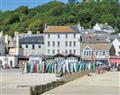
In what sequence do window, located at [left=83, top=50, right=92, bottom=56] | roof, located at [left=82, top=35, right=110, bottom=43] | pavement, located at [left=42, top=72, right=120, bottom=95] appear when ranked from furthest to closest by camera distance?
1. roof, located at [left=82, top=35, right=110, bottom=43]
2. window, located at [left=83, top=50, right=92, bottom=56]
3. pavement, located at [left=42, top=72, right=120, bottom=95]

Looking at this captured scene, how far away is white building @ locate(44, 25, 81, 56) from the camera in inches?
4683

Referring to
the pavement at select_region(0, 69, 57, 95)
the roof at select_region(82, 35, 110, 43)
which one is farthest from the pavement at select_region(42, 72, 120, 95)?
the roof at select_region(82, 35, 110, 43)

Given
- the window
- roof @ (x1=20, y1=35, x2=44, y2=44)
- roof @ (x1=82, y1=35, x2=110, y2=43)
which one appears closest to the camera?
the window

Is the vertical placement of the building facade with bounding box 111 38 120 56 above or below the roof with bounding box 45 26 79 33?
below

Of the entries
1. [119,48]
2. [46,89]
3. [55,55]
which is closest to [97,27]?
[119,48]

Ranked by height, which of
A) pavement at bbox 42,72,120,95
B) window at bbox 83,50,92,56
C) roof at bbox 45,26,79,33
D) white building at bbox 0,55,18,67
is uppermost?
roof at bbox 45,26,79,33

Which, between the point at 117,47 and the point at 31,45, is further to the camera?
the point at 31,45

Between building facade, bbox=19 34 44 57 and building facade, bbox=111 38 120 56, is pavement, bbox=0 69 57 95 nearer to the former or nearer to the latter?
building facade, bbox=19 34 44 57

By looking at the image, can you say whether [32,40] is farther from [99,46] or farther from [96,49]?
[99,46]

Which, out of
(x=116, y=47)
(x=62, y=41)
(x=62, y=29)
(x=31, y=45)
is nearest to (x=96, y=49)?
(x=116, y=47)

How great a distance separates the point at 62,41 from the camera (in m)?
120

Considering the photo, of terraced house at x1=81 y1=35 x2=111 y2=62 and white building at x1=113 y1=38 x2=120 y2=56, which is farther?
white building at x1=113 y1=38 x2=120 y2=56

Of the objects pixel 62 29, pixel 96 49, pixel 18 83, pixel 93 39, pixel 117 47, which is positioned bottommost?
pixel 18 83

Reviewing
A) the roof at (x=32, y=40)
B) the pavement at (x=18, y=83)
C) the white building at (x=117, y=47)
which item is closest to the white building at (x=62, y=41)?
the roof at (x=32, y=40)
